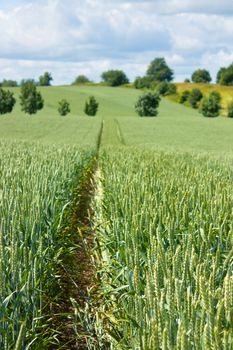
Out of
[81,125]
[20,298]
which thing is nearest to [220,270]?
[20,298]

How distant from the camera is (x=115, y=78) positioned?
14600cm

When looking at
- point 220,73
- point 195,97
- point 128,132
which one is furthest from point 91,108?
point 220,73

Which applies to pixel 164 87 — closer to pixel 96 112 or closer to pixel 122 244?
pixel 96 112

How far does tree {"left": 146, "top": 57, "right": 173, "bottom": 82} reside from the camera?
152m

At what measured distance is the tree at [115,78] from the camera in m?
146

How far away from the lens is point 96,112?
90125mm

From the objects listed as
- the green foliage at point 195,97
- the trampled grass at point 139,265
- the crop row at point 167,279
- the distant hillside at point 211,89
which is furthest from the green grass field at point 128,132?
the green foliage at point 195,97

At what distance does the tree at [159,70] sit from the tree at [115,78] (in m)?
8.45

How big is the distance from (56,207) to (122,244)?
6.32ft

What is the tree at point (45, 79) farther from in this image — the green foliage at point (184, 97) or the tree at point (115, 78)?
the green foliage at point (184, 97)

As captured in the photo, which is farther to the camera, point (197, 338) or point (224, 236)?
point (224, 236)

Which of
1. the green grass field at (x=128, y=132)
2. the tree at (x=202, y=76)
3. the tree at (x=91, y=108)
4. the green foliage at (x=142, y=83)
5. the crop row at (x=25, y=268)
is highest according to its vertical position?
the crop row at (x=25, y=268)

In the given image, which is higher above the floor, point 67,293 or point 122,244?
point 122,244

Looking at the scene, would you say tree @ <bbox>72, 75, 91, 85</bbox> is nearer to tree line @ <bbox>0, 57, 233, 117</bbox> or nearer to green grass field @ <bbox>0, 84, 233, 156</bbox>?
tree line @ <bbox>0, 57, 233, 117</bbox>
